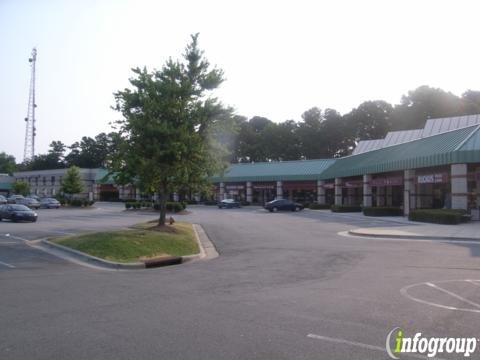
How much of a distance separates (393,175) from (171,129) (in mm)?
28196

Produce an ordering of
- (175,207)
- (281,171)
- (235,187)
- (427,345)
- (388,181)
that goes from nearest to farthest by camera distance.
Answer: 1. (427,345)
2. (388,181)
3. (175,207)
4. (281,171)
5. (235,187)

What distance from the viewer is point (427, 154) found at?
109ft

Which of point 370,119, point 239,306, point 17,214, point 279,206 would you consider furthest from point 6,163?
point 239,306

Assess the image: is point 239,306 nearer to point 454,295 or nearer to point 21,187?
point 454,295

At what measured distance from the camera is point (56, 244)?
1862 centimetres

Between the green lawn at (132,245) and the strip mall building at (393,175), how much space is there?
10035mm

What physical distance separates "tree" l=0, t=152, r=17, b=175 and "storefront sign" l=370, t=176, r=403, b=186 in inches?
4989

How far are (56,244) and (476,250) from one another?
15574 mm

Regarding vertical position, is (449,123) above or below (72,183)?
above

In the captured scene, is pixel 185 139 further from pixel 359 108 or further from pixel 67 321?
pixel 359 108

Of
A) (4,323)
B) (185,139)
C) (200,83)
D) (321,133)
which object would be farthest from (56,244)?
(321,133)

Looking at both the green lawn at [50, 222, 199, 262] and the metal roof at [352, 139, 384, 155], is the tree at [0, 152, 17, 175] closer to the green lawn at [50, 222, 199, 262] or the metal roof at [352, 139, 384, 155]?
the metal roof at [352, 139, 384, 155]

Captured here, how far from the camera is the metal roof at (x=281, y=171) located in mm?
64875

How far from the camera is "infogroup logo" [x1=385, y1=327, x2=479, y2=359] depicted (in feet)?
19.0
